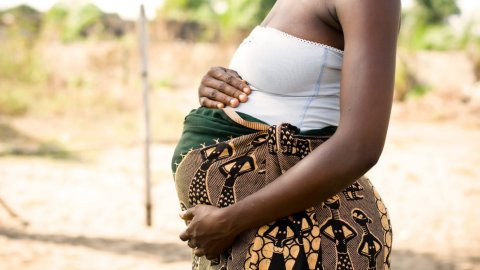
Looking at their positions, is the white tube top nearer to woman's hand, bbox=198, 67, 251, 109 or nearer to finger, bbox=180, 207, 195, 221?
woman's hand, bbox=198, 67, 251, 109

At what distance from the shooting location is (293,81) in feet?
4.27

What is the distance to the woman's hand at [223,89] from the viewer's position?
1.38 metres

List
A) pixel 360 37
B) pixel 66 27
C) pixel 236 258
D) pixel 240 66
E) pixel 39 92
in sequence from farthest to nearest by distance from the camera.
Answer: pixel 66 27
pixel 39 92
pixel 240 66
pixel 236 258
pixel 360 37

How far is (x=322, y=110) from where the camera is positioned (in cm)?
133

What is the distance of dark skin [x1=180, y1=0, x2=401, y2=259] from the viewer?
116 cm

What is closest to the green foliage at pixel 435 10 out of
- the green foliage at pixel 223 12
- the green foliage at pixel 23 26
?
the green foliage at pixel 223 12

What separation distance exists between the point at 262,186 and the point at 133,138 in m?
10.0

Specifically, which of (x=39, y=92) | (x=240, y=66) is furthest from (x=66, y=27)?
(x=240, y=66)

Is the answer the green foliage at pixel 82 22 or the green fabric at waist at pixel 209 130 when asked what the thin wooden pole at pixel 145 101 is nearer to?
the green fabric at waist at pixel 209 130

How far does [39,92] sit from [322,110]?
13137mm

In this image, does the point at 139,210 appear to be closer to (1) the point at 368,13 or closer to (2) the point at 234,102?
(2) the point at 234,102

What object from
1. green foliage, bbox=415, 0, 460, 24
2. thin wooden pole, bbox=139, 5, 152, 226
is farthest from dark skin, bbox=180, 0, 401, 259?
green foliage, bbox=415, 0, 460, 24

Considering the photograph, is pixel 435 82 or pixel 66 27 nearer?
pixel 435 82

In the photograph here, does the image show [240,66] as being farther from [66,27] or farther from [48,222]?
[66,27]
